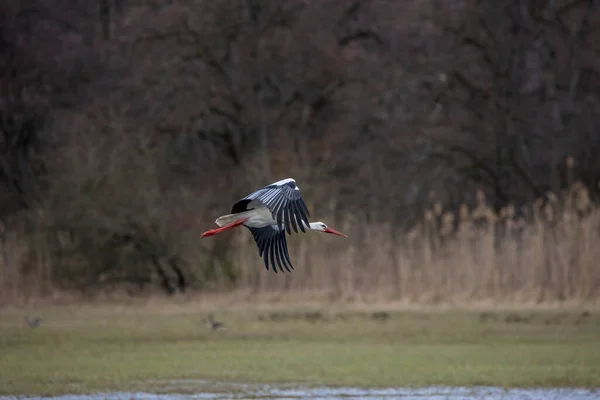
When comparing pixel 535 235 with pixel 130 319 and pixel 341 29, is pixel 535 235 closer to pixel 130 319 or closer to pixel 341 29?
pixel 130 319

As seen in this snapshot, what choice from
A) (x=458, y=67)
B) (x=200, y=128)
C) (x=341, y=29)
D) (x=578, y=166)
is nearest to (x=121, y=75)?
(x=200, y=128)

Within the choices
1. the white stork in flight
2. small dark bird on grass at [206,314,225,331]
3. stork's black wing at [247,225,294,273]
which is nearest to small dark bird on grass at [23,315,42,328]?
small dark bird on grass at [206,314,225,331]

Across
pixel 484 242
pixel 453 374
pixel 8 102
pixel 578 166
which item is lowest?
pixel 453 374

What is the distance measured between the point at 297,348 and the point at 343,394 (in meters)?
2.91

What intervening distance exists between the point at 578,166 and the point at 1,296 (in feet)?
43.3

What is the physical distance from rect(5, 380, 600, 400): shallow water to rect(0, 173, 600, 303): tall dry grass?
587cm

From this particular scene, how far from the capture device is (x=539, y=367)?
39.5ft

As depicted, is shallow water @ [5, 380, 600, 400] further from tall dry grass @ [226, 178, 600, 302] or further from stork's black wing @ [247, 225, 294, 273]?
tall dry grass @ [226, 178, 600, 302]

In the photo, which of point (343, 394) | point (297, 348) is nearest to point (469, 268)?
point (297, 348)

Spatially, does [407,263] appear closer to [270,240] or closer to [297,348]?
[297,348]

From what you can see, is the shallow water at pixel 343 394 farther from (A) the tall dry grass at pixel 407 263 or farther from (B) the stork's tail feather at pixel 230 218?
(A) the tall dry grass at pixel 407 263

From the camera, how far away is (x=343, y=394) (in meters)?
10.7

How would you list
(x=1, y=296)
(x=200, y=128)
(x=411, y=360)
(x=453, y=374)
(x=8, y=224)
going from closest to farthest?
(x=453, y=374) < (x=411, y=360) < (x=1, y=296) < (x=8, y=224) < (x=200, y=128)

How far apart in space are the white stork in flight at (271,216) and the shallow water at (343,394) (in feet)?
4.62
